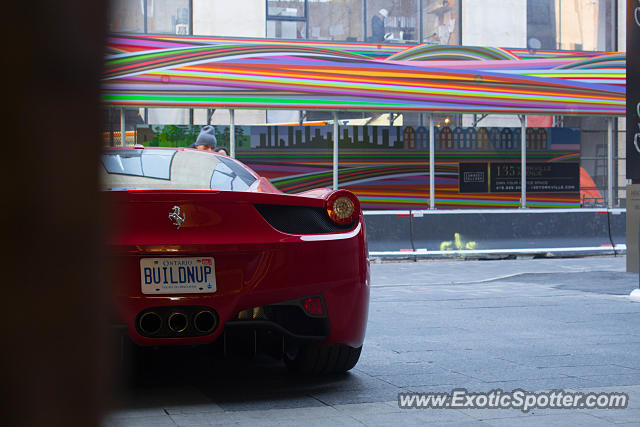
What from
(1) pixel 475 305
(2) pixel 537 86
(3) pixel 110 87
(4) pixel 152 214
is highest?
(2) pixel 537 86

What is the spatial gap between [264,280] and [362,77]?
1221 centimetres

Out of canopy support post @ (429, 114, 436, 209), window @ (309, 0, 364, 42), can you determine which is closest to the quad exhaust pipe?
canopy support post @ (429, 114, 436, 209)

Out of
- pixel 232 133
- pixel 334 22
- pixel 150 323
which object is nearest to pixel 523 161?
pixel 334 22

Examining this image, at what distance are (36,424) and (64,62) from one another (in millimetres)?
225

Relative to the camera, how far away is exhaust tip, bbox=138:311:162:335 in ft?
12.8

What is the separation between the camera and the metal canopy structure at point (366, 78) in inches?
592

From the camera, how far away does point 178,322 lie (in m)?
3.98

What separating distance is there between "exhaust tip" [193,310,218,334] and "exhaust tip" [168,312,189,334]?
5 cm

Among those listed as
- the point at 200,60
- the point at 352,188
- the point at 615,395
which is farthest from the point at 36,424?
the point at 352,188

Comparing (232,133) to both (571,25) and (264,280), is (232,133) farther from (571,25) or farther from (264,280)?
(264,280)

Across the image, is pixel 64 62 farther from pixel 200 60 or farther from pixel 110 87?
pixel 200 60

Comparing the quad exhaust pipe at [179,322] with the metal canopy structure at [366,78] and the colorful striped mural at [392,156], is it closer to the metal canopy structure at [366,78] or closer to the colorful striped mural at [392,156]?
the metal canopy structure at [366,78]

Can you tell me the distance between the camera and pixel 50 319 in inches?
20.7

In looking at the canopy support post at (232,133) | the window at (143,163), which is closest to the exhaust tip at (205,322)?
the window at (143,163)
